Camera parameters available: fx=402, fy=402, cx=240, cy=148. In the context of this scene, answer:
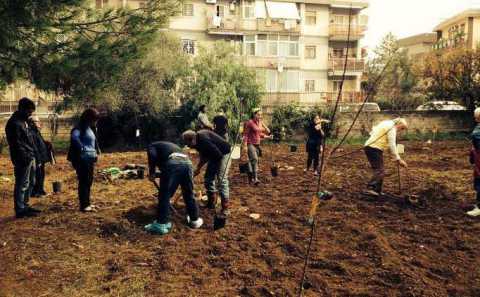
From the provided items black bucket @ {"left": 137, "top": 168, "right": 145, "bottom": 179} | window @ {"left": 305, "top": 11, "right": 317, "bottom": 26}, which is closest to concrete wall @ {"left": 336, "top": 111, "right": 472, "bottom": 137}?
black bucket @ {"left": 137, "top": 168, "right": 145, "bottom": 179}

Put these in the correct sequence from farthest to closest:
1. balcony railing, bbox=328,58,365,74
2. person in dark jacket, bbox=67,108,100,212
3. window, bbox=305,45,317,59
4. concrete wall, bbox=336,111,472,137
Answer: window, bbox=305,45,317,59 → balcony railing, bbox=328,58,365,74 → concrete wall, bbox=336,111,472,137 → person in dark jacket, bbox=67,108,100,212

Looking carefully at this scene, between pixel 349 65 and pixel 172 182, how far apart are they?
28.9m

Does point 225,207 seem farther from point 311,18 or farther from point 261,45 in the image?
point 311,18

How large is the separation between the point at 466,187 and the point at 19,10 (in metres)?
9.21

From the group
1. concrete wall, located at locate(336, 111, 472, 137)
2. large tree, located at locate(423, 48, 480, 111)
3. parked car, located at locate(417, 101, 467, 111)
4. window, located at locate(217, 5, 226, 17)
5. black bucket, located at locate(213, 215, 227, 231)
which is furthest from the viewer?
window, located at locate(217, 5, 226, 17)

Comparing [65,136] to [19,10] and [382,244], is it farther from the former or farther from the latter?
[382,244]

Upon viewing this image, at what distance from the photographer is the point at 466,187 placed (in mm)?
8969

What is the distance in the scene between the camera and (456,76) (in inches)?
753

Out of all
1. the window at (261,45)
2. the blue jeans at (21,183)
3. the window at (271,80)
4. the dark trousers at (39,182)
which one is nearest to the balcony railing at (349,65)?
the window at (271,80)

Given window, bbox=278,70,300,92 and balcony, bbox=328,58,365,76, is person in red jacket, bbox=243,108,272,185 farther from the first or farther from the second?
balcony, bbox=328,58,365,76

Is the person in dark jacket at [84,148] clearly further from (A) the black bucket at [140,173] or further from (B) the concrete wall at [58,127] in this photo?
(B) the concrete wall at [58,127]

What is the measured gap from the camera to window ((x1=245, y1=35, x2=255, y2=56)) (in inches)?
1174

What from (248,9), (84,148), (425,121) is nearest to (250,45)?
(248,9)

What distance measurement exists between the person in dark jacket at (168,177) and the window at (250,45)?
985 inches
